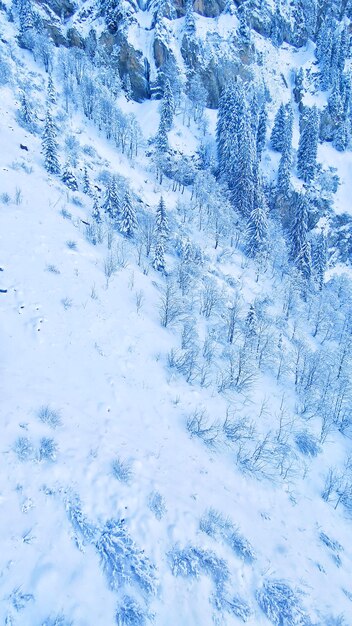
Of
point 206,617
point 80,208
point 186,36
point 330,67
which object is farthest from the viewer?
point 330,67

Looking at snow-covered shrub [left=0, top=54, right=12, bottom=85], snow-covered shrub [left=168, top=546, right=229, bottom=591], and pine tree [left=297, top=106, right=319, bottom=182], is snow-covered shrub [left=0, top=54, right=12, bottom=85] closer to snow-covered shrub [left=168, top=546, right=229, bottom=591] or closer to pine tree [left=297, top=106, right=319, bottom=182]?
pine tree [left=297, top=106, right=319, bottom=182]

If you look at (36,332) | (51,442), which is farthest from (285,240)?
(51,442)

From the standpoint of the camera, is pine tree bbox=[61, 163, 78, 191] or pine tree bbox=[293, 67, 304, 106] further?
pine tree bbox=[293, 67, 304, 106]

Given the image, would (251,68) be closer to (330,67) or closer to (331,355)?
(330,67)

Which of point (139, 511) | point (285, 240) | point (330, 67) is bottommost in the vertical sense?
point (285, 240)

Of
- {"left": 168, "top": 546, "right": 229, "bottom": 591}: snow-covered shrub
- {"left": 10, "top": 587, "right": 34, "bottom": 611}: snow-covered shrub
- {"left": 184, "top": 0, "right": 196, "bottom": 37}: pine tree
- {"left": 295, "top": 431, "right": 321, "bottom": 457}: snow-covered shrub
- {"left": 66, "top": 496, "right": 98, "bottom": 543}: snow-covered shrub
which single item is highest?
{"left": 184, "top": 0, "right": 196, "bottom": 37}: pine tree

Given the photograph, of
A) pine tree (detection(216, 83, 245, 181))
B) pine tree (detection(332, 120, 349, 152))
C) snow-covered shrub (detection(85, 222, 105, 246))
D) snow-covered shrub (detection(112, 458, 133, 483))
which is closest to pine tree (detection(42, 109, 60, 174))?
snow-covered shrub (detection(85, 222, 105, 246))

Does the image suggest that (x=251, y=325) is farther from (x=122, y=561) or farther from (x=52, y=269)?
(x=122, y=561)
